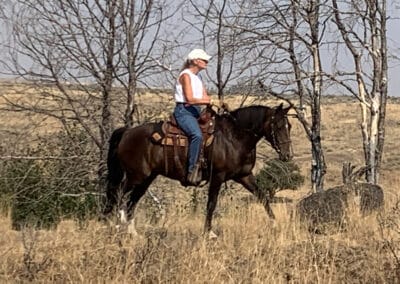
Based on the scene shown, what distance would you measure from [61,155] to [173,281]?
606 centimetres

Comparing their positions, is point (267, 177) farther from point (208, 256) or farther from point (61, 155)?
point (208, 256)

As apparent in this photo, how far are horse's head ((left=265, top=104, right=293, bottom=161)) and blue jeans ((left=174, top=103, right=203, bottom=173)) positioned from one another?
0.95 meters

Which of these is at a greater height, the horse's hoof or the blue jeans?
the blue jeans

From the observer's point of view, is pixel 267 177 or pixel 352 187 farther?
pixel 267 177

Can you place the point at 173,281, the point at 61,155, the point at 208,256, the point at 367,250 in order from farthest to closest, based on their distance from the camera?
the point at 61,155
the point at 367,250
the point at 208,256
the point at 173,281

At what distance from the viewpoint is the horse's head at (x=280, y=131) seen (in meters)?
9.70

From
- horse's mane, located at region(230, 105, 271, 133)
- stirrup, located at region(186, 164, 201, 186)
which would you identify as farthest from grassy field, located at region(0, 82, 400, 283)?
horse's mane, located at region(230, 105, 271, 133)

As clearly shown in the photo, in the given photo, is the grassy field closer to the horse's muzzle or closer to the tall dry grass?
the tall dry grass

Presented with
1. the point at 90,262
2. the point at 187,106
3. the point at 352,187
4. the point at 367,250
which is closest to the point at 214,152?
the point at 187,106

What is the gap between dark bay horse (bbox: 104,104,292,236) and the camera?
9711mm

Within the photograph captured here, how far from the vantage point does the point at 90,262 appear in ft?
21.2

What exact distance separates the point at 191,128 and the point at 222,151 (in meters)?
0.55

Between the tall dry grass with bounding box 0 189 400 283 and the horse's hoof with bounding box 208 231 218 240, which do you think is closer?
the tall dry grass with bounding box 0 189 400 283

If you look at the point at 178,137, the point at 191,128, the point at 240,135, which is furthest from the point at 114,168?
the point at 240,135
